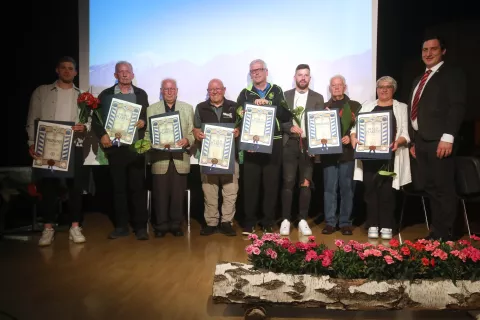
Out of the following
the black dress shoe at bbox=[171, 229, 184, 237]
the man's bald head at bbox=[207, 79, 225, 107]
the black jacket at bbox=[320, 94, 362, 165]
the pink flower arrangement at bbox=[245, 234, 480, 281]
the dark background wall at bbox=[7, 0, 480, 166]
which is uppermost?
the dark background wall at bbox=[7, 0, 480, 166]

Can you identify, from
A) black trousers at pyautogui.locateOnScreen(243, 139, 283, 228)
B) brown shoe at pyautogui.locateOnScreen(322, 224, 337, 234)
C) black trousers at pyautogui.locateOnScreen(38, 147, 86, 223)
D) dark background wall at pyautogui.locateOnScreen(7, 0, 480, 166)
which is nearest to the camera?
black trousers at pyautogui.locateOnScreen(38, 147, 86, 223)

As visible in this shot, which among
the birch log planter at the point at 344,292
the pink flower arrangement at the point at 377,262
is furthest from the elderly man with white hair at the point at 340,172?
the birch log planter at the point at 344,292

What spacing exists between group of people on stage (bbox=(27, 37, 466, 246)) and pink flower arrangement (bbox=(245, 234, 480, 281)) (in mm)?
1513

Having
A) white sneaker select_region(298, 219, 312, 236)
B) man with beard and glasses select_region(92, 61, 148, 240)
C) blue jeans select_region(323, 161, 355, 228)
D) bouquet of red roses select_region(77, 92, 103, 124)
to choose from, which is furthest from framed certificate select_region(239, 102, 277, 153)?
bouquet of red roses select_region(77, 92, 103, 124)

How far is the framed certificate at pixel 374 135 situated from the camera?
4.46 m

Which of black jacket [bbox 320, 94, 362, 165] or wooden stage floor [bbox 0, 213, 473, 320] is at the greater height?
black jacket [bbox 320, 94, 362, 165]

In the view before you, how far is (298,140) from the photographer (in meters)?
4.75

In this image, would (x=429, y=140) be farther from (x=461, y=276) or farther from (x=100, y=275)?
(x=100, y=275)

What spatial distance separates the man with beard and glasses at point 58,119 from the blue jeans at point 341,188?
7.27 ft

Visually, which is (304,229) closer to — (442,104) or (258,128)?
(258,128)

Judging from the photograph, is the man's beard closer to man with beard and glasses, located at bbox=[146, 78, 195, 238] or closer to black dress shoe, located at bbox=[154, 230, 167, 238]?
man with beard and glasses, located at bbox=[146, 78, 195, 238]

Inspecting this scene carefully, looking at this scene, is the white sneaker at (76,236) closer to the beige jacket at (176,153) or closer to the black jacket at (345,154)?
the beige jacket at (176,153)

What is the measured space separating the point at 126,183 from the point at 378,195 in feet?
7.59

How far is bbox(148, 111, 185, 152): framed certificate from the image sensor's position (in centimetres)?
446
